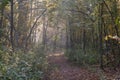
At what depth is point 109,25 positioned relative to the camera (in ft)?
64.7

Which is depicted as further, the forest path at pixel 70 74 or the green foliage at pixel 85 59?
the green foliage at pixel 85 59

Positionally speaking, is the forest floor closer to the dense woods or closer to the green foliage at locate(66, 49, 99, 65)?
the dense woods

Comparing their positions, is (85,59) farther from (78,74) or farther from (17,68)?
(17,68)

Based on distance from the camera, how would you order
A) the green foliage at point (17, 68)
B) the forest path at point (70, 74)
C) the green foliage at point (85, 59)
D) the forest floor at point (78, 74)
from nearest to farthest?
1. the green foliage at point (17, 68)
2. the forest floor at point (78, 74)
3. the forest path at point (70, 74)
4. the green foliage at point (85, 59)

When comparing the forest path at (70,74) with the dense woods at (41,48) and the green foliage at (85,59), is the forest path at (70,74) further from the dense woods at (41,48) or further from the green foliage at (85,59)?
the green foliage at (85,59)

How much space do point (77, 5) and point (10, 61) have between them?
45.4 ft

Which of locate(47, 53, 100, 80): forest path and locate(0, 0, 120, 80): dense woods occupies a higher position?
locate(0, 0, 120, 80): dense woods

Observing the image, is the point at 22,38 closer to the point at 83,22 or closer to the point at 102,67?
the point at 83,22

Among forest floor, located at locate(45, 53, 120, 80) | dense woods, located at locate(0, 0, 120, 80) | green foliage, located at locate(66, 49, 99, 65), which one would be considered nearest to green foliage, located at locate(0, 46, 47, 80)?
dense woods, located at locate(0, 0, 120, 80)

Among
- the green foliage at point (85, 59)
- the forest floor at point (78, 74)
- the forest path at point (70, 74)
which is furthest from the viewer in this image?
the green foliage at point (85, 59)

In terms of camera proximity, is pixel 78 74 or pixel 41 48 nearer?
pixel 78 74

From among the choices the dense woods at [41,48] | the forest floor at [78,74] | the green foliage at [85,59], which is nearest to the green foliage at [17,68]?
the dense woods at [41,48]

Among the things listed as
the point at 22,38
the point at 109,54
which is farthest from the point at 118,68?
the point at 22,38

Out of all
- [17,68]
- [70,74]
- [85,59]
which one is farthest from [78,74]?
[17,68]
